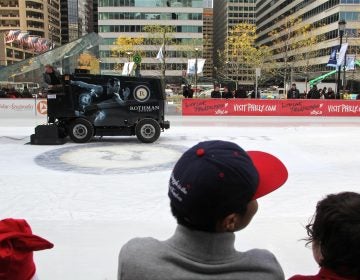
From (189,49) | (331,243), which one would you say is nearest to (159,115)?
(331,243)

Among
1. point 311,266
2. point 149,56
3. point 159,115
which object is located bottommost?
point 311,266

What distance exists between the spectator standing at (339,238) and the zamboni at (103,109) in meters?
9.61

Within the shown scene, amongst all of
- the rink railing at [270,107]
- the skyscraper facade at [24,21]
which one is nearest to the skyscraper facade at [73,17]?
the skyscraper facade at [24,21]

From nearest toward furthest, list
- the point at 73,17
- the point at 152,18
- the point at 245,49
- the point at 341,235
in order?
the point at 341,235 → the point at 245,49 → the point at 152,18 → the point at 73,17

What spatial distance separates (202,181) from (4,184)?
5970 millimetres

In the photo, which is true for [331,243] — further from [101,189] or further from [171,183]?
[101,189]

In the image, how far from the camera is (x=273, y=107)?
20234 mm

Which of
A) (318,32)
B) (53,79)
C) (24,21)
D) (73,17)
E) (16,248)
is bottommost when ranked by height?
(16,248)

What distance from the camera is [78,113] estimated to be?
1113 centimetres

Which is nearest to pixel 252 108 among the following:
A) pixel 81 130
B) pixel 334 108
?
pixel 334 108

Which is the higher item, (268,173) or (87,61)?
(87,61)

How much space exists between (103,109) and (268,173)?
9.82 metres

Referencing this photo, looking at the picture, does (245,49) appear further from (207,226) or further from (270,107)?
(207,226)

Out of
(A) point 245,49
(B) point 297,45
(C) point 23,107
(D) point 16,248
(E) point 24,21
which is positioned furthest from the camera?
(E) point 24,21
